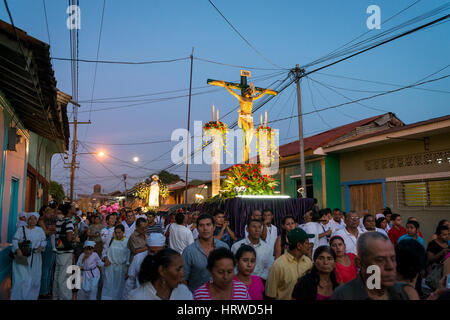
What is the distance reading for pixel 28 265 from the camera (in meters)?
6.98

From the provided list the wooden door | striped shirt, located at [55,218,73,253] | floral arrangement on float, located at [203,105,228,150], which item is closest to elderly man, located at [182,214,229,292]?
striped shirt, located at [55,218,73,253]

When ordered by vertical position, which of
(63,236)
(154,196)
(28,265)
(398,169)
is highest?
(398,169)

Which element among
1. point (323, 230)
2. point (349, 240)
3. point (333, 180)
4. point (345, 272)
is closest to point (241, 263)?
point (345, 272)

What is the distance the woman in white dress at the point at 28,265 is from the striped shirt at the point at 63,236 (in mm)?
326

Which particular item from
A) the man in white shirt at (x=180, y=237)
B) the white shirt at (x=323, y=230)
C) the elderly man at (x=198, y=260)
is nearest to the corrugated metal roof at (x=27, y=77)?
the man in white shirt at (x=180, y=237)

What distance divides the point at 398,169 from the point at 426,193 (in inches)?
50.6

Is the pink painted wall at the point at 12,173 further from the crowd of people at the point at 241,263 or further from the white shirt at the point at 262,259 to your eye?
the white shirt at the point at 262,259

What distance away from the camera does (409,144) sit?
11.9 m

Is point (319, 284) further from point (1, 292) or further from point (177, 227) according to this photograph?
point (1, 292)

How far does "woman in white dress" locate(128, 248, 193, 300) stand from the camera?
282 cm

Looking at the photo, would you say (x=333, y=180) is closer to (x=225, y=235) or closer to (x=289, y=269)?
(x=225, y=235)

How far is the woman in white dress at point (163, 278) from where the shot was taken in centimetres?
282
